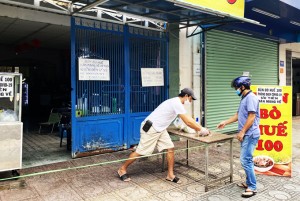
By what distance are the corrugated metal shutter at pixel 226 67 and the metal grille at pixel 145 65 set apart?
1.76 meters

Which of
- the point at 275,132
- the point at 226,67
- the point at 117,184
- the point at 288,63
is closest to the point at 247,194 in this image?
the point at 275,132

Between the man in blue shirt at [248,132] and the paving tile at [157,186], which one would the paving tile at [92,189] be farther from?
the man in blue shirt at [248,132]

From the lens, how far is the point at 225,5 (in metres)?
6.39

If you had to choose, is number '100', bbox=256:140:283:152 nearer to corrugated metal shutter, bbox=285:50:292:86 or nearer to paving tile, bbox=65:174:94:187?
paving tile, bbox=65:174:94:187

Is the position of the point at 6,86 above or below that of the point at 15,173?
above

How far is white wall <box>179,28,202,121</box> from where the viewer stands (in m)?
7.80

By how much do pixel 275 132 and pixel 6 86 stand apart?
501 centimetres

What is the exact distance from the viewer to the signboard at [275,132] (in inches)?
197

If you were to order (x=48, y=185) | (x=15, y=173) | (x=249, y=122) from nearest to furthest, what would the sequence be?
(x=249, y=122) < (x=48, y=185) < (x=15, y=173)

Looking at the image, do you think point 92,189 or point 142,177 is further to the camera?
point 142,177

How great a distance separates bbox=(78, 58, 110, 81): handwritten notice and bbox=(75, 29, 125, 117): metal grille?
0.35 feet

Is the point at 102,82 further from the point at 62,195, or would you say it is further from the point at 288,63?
the point at 288,63

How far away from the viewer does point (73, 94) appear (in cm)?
585

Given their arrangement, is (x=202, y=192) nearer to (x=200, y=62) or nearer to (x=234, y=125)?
(x=200, y=62)
